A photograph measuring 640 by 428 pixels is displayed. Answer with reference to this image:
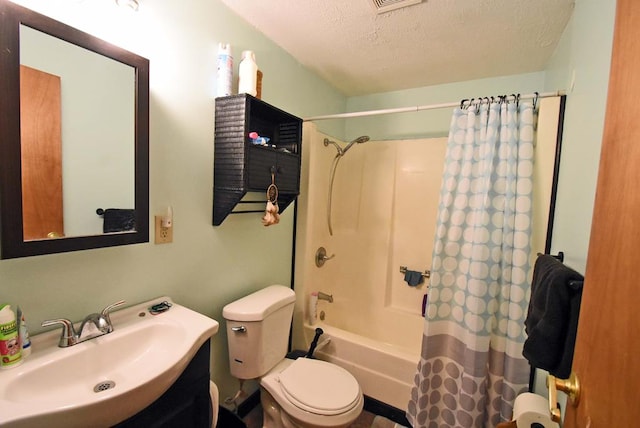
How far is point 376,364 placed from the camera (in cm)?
184

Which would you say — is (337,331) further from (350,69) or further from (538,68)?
(538,68)

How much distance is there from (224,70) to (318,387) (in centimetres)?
169

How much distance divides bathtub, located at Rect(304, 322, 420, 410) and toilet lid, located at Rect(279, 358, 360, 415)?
34cm

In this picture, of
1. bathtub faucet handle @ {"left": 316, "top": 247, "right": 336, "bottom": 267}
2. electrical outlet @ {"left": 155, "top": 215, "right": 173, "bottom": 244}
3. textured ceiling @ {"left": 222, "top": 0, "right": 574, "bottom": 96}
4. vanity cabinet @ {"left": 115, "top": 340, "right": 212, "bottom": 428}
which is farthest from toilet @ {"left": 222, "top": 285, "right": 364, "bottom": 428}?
textured ceiling @ {"left": 222, "top": 0, "right": 574, "bottom": 96}

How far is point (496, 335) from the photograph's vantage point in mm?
1557

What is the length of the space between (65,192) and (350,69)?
74.3 inches

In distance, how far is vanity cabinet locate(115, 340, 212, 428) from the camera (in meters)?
0.88

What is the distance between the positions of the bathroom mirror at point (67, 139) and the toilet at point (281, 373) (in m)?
0.69

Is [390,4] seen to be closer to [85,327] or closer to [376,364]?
[85,327]

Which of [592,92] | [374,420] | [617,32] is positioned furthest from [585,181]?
[374,420]

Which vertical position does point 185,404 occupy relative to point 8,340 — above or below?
below

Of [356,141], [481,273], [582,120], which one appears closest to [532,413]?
[481,273]

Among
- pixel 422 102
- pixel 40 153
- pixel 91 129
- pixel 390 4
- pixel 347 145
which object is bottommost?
pixel 40 153

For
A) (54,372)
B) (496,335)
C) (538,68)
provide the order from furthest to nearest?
(538,68) → (496,335) → (54,372)
